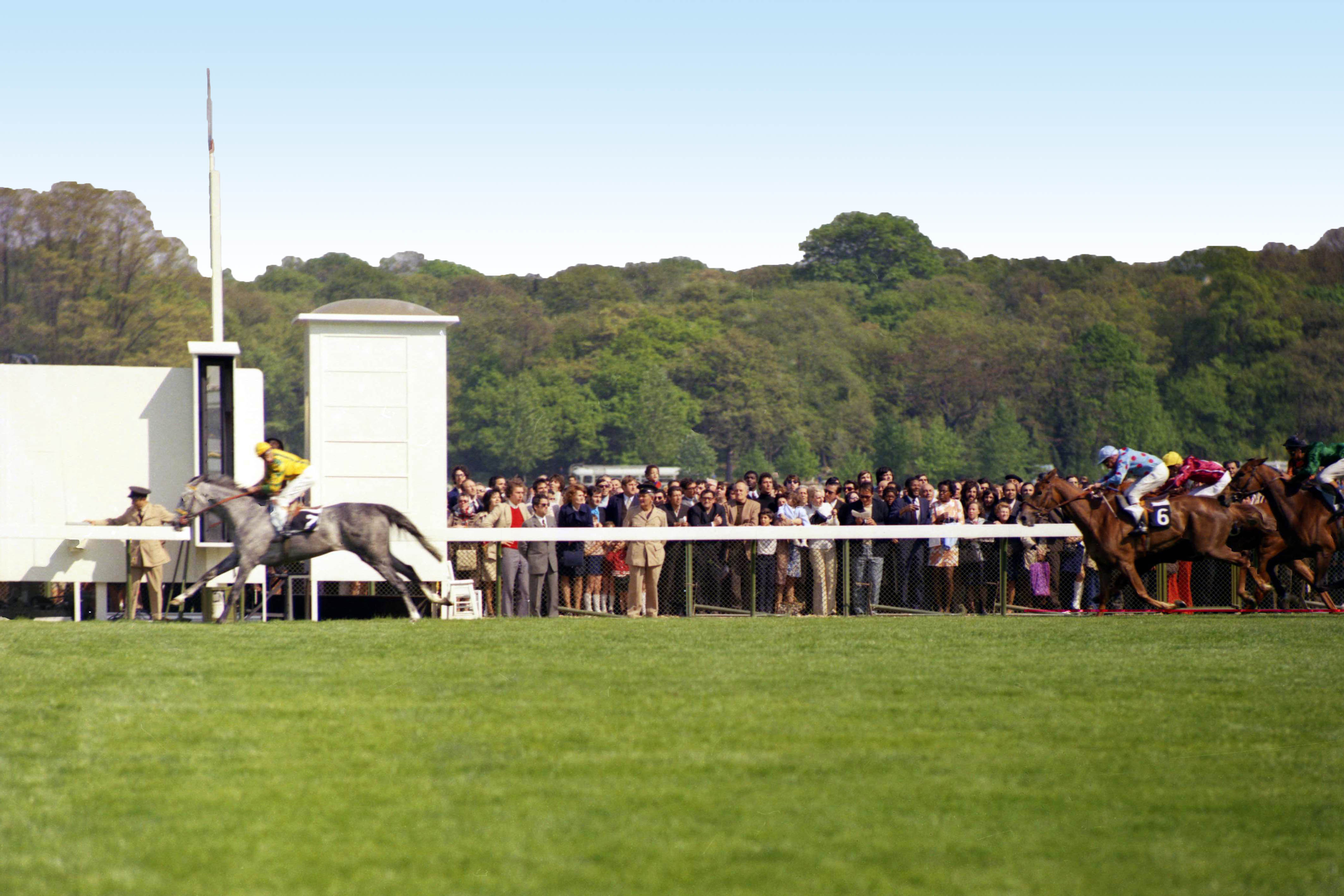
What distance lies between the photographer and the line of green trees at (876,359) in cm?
7038

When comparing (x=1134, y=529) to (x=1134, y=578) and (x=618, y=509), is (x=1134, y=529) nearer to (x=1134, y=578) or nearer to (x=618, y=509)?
(x=1134, y=578)

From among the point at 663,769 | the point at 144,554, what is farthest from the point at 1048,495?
the point at 663,769

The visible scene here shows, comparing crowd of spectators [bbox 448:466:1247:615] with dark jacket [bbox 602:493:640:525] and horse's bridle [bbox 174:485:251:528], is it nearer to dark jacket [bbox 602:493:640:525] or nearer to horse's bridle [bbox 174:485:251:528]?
dark jacket [bbox 602:493:640:525]

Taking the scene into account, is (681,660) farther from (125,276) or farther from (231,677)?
(125,276)

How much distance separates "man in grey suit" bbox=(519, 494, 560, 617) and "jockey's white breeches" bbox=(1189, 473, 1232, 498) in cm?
610

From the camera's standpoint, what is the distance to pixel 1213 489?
14977 mm

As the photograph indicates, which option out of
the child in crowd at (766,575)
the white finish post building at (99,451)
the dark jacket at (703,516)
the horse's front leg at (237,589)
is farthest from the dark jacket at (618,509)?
the horse's front leg at (237,589)

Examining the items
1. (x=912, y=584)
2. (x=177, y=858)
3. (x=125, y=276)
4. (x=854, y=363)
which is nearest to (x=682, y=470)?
(x=854, y=363)

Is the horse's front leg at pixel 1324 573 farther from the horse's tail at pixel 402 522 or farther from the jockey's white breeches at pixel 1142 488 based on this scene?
the horse's tail at pixel 402 522

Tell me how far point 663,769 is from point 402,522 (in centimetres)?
672

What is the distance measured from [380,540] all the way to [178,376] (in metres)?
2.79

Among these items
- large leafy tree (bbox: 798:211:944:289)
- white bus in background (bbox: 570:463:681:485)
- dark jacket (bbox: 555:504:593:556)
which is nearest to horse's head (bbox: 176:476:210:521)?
dark jacket (bbox: 555:504:593:556)

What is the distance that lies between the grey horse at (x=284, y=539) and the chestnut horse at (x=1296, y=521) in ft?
26.0

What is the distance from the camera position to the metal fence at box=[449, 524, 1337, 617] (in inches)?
562
